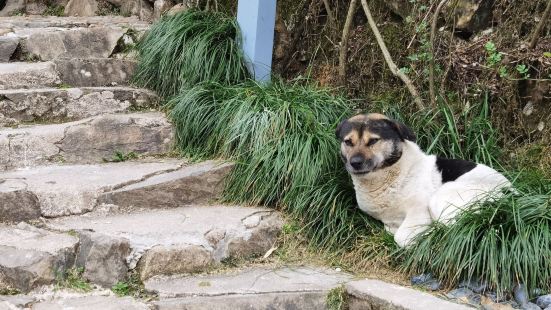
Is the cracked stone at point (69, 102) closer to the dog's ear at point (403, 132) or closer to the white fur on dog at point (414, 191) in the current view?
the white fur on dog at point (414, 191)

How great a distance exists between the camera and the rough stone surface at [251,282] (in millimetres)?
4656

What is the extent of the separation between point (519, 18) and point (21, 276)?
4.20m

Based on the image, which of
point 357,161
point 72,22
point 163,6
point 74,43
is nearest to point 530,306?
point 357,161

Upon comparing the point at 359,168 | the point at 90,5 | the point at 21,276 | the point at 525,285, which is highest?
the point at 90,5

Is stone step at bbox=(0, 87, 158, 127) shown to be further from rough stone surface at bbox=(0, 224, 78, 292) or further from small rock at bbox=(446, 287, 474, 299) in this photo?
small rock at bbox=(446, 287, 474, 299)

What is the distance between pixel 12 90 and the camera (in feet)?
22.0

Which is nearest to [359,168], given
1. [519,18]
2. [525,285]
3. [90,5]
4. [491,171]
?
[491,171]

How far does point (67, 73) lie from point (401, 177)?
11.8ft

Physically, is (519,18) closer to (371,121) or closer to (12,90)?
(371,121)

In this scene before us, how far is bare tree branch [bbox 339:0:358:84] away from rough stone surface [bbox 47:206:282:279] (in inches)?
71.6

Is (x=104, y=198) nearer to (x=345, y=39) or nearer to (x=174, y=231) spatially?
(x=174, y=231)

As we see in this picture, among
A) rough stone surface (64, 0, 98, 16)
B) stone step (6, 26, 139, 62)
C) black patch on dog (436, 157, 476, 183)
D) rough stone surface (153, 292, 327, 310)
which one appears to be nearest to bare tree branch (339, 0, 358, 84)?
black patch on dog (436, 157, 476, 183)

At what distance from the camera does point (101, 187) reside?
5500 mm

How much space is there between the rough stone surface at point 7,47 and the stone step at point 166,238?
2748 mm
